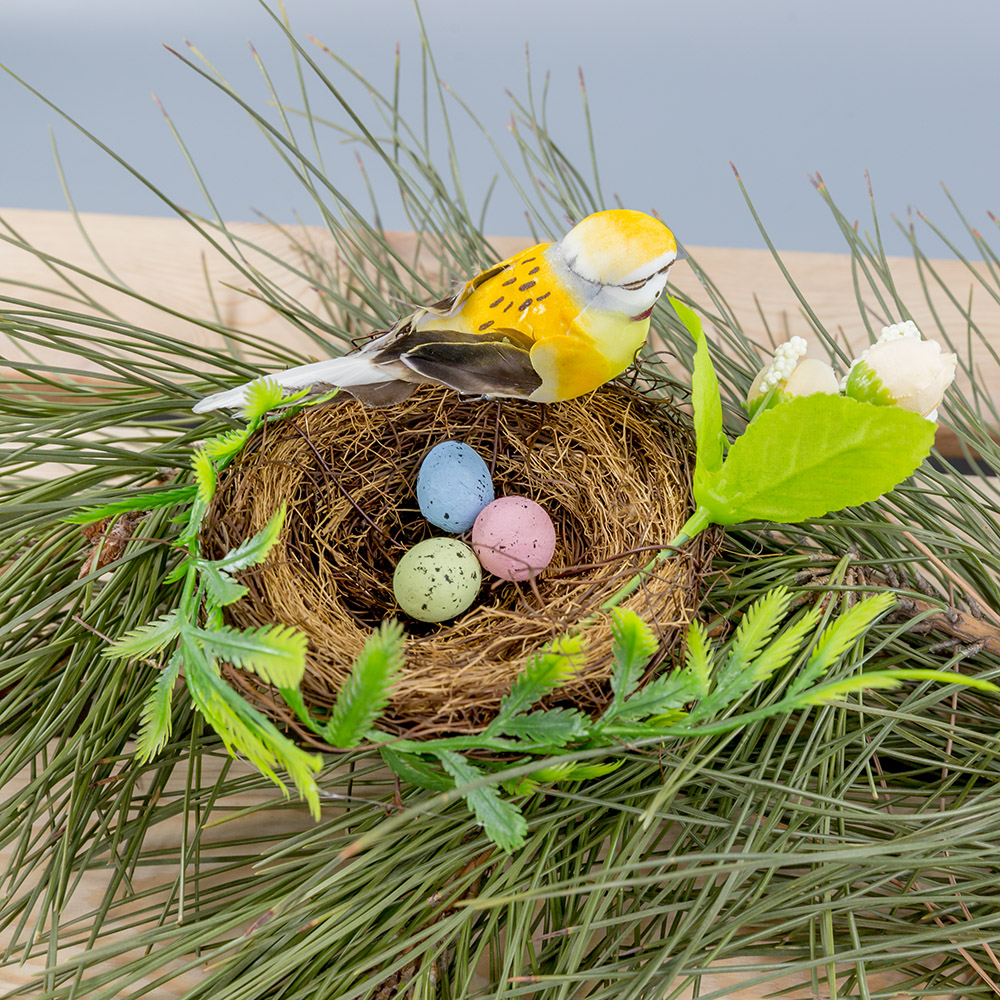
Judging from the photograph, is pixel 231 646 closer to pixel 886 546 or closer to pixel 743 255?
pixel 886 546

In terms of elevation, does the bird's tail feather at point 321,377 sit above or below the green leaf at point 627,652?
above

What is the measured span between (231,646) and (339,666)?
0.09 metres

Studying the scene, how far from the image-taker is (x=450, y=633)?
1.54ft

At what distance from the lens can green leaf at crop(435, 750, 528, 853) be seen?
297 millimetres

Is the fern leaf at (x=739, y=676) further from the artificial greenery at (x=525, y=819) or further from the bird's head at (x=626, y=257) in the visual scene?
the bird's head at (x=626, y=257)

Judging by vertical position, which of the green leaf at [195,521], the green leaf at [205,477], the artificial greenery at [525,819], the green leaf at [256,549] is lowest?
the artificial greenery at [525,819]

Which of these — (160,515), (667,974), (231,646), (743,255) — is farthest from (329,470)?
(743,255)

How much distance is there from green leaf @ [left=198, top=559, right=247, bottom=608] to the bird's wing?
166 mm

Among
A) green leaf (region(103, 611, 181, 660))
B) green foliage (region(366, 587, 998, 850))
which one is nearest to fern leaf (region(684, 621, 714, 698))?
green foliage (region(366, 587, 998, 850))

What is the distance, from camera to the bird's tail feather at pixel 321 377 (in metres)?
0.41

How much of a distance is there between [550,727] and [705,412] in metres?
0.17

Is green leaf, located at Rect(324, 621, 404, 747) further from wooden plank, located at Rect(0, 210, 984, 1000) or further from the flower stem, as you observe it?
wooden plank, located at Rect(0, 210, 984, 1000)

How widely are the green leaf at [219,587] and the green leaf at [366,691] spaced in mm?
69

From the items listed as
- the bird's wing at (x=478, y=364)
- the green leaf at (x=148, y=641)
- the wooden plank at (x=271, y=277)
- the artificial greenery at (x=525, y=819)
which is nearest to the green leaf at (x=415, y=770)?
the artificial greenery at (x=525, y=819)
